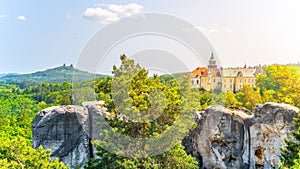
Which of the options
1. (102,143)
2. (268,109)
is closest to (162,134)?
(102,143)

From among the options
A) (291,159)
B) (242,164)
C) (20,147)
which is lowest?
(242,164)

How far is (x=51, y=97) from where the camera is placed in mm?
72562

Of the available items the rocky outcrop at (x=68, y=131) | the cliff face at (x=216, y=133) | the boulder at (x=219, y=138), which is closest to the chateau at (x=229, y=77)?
the boulder at (x=219, y=138)

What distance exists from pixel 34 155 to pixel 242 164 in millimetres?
11401

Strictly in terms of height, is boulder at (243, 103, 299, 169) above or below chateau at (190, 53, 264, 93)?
below

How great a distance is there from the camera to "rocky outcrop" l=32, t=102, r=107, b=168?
17.1 meters

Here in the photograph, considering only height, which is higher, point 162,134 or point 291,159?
point 162,134

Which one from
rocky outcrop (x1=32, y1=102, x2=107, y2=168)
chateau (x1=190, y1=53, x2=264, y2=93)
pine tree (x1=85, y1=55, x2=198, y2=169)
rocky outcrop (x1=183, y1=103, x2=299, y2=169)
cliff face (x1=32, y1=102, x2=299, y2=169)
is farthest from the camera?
chateau (x1=190, y1=53, x2=264, y2=93)

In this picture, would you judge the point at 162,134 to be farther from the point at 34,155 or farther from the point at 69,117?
the point at 69,117

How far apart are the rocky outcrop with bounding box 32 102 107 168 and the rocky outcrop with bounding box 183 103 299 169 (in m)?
5.72

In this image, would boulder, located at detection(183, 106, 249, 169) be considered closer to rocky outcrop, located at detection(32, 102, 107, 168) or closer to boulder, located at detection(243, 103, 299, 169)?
boulder, located at detection(243, 103, 299, 169)

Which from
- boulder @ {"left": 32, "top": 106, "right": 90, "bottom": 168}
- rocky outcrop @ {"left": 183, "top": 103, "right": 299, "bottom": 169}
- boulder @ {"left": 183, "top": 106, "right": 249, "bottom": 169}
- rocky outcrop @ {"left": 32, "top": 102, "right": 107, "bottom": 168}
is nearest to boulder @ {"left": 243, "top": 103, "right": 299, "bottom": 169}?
rocky outcrop @ {"left": 183, "top": 103, "right": 299, "bottom": 169}

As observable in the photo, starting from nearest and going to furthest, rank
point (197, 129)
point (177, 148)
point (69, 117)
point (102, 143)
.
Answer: point (102, 143) → point (177, 148) → point (69, 117) → point (197, 129)

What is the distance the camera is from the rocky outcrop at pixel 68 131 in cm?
1714
